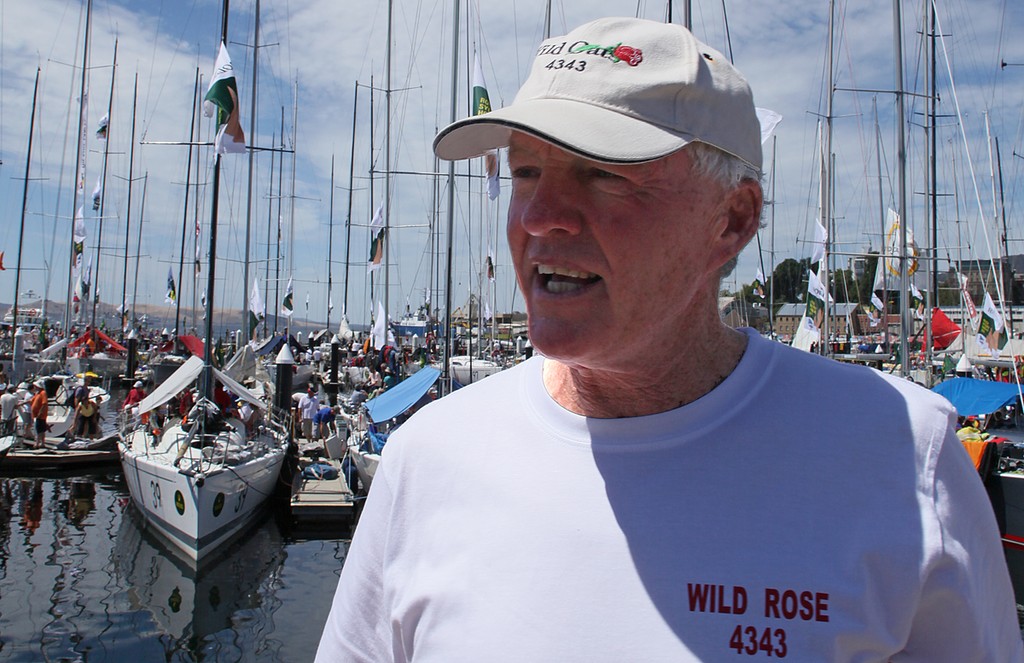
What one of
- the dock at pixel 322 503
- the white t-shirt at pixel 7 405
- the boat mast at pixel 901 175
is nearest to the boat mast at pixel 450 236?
the dock at pixel 322 503

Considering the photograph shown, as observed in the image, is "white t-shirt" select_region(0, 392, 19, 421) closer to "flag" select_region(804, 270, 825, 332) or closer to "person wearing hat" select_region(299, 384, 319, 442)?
"person wearing hat" select_region(299, 384, 319, 442)

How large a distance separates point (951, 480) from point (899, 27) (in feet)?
57.3

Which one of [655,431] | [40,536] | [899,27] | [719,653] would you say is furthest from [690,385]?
[899,27]

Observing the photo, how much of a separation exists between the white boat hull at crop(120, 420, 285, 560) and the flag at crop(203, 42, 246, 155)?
16.4 feet

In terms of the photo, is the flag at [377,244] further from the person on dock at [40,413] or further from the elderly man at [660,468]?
the elderly man at [660,468]

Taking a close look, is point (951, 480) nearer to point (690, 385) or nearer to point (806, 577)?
point (806, 577)

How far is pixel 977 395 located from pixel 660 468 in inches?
558

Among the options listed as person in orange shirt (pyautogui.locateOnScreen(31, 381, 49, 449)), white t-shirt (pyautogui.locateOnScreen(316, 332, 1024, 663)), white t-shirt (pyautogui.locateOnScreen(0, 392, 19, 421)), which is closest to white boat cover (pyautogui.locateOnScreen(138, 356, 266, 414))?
person in orange shirt (pyautogui.locateOnScreen(31, 381, 49, 449))

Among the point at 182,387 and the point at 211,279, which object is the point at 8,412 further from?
the point at 211,279

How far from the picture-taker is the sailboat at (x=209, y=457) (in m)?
12.1

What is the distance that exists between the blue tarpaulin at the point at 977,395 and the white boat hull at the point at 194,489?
40.1 feet

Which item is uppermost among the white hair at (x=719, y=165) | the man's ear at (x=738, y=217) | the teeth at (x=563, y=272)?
the white hair at (x=719, y=165)

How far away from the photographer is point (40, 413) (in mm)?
18703

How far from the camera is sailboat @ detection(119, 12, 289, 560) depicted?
1209 cm
